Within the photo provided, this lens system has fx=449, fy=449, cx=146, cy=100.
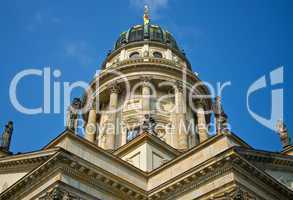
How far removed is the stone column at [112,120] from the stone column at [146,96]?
2.51m

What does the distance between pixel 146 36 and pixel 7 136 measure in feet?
67.4

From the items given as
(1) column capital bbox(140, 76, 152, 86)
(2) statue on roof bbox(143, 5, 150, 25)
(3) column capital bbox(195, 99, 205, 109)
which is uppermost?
(2) statue on roof bbox(143, 5, 150, 25)

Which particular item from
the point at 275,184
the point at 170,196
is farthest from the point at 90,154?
the point at 275,184

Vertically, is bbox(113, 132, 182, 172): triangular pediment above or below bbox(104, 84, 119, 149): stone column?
below

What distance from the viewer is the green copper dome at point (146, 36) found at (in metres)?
47.7

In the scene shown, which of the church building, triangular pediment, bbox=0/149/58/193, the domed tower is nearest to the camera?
the church building

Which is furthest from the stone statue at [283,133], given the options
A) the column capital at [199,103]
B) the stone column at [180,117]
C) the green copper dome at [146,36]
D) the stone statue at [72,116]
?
the green copper dome at [146,36]

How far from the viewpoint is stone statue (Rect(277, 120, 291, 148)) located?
32562mm

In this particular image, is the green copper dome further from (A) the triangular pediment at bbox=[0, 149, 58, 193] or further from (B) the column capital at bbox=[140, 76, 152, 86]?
(A) the triangular pediment at bbox=[0, 149, 58, 193]

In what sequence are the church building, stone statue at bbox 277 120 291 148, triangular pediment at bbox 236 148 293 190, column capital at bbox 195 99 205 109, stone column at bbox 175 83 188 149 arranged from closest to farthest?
1. the church building
2. triangular pediment at bbox 236 148 293 190
3. stone statue at bbox 277 120 291 148
4. stone column at bbox 175 83 188 149
5. column capital at bbox 195 99 205 109

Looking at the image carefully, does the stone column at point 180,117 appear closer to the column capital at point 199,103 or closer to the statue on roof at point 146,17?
the column capital at point 199,103

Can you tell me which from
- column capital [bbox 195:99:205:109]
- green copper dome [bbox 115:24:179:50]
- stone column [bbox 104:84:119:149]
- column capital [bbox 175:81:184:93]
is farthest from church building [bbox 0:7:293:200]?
green copper dome [bbox 115:24:179:50]

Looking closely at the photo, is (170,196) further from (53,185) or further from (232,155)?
(53,185)

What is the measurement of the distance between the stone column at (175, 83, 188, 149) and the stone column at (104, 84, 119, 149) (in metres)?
5.26
